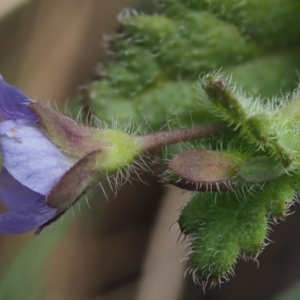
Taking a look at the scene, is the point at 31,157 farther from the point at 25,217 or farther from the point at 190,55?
the point at 190,55

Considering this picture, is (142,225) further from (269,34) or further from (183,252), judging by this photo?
(269,34)

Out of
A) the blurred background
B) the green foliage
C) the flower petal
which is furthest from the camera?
the blurred background

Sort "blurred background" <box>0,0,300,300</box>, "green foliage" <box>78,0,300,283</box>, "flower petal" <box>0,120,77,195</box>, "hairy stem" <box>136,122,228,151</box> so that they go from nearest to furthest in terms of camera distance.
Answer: "flower petal" <box>0,120,77,195</box>, "hairy stem" <box>136,122,228,151</box>, "green foliage" <box>78,0,300,283</box>, "blurred background" <box>0,0,300,300</box>

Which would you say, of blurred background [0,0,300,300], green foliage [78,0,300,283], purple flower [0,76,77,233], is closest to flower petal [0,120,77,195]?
purple flower [0,76,77,233]

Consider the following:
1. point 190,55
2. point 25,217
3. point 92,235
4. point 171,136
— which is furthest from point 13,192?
point 92,235

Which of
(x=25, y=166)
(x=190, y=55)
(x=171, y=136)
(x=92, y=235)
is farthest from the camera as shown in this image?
(x=92, y=235)

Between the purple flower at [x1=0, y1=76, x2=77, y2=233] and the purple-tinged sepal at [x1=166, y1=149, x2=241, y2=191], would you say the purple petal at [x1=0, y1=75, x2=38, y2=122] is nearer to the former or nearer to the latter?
the purple flower at [x1=0, y1=76, x2=77, y2=233]

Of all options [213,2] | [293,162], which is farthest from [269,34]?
[293,162]

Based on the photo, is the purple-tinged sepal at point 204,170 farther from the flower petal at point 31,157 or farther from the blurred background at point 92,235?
the blurred background at point 92,235
